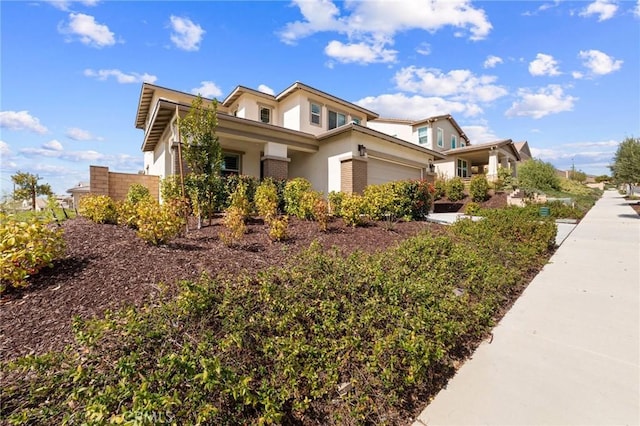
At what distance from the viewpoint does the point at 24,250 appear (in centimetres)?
344

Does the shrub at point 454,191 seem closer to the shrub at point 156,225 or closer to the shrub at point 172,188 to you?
the shrub at point 172,188

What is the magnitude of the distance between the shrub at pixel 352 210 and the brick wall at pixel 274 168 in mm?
4633

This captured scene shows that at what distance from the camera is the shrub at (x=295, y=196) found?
27.5 ft

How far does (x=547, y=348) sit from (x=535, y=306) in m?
1.29

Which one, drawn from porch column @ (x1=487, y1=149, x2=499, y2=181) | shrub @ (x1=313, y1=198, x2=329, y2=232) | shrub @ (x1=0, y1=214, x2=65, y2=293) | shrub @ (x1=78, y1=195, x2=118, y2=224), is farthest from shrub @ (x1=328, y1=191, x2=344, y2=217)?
porch column @ (x1=487, y1=149, x2=499, y2=181)

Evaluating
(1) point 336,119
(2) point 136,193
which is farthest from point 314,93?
(2) point 136,193

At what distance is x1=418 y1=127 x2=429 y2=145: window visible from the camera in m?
24.0

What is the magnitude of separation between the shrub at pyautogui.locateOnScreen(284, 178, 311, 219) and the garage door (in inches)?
210

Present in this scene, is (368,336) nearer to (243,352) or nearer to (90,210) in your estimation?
(243,352)

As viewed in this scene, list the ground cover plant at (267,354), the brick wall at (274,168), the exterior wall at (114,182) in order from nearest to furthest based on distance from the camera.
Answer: the ground cover plant at (267,354) < the exterior wall at (114,182) < the brick wall at (274,168)

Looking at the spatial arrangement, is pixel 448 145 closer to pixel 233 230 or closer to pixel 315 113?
pixel 315 113

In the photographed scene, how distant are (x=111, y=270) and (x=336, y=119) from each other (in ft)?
49.3

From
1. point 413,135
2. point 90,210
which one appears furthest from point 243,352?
point 413,135

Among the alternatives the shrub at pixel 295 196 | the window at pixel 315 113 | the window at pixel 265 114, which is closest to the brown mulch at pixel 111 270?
the shrub at pixel 295 196
